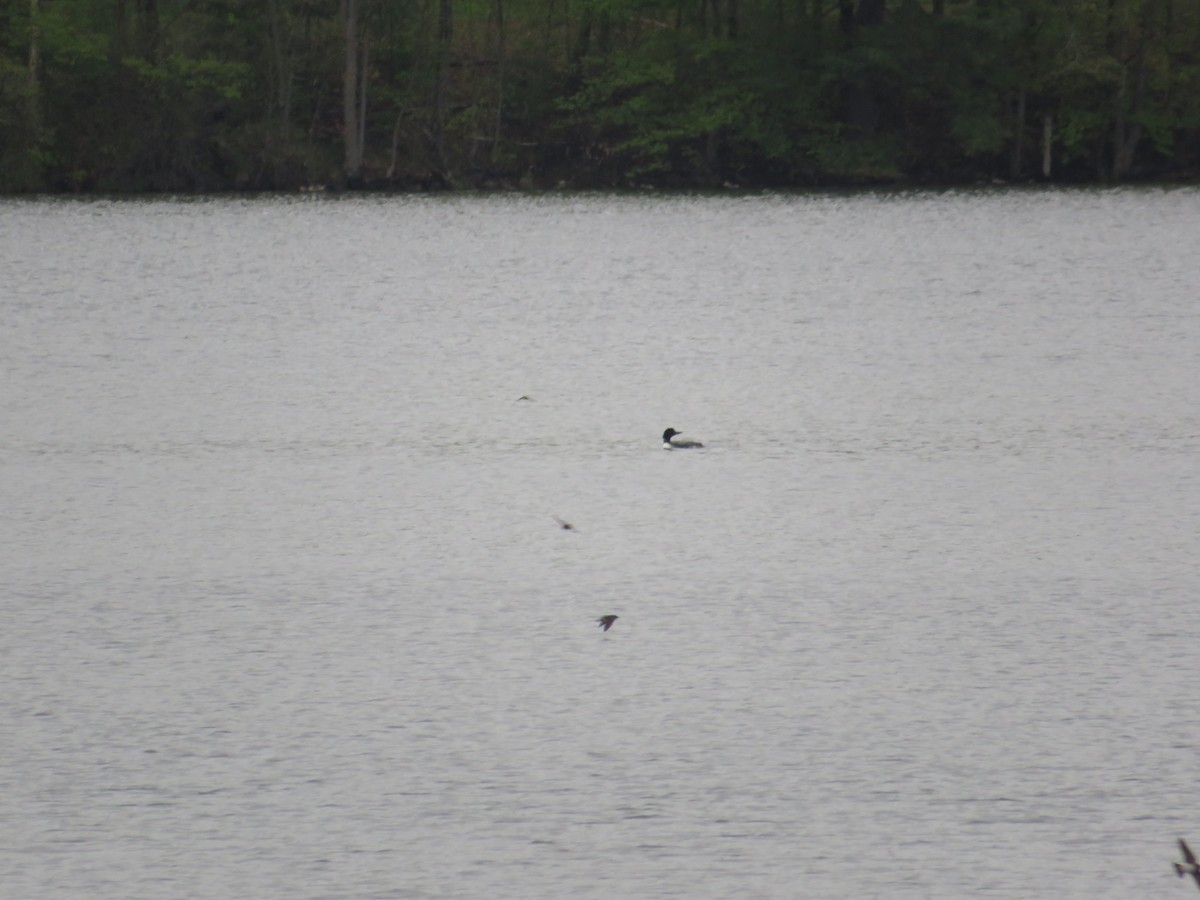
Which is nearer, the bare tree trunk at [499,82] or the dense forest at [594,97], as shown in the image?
the dense forest at [594,97]

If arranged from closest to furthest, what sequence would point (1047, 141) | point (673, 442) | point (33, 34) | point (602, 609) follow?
1. point (602, 609)
2. point (673, 442)
3. point (1047, 141)
4. point (33, 34)

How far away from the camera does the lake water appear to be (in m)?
2.58

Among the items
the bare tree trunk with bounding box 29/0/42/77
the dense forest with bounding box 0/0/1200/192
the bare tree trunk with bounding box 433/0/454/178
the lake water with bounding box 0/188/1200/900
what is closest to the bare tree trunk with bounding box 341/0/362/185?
the dense forest with bounding box 0/0/1200/192

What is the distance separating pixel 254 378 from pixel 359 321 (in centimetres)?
224

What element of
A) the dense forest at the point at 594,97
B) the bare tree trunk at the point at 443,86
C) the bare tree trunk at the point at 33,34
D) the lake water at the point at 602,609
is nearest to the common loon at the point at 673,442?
the lake water at the point at 602,609

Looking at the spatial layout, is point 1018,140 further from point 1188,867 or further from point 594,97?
point 1188,867

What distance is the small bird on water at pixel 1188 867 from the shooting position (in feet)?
7.94

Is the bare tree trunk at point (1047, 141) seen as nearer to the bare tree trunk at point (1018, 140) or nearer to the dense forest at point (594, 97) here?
the dense forest at point (594, 97)

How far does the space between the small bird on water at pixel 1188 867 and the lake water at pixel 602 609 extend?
1.2 inches

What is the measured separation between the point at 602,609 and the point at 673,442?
2.10m

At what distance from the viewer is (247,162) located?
30812mm

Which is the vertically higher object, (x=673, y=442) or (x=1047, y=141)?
(x=1047, y=141)

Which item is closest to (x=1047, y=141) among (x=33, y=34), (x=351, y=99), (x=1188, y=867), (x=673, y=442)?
(x=351, y=99)

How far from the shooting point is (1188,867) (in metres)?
2.44
